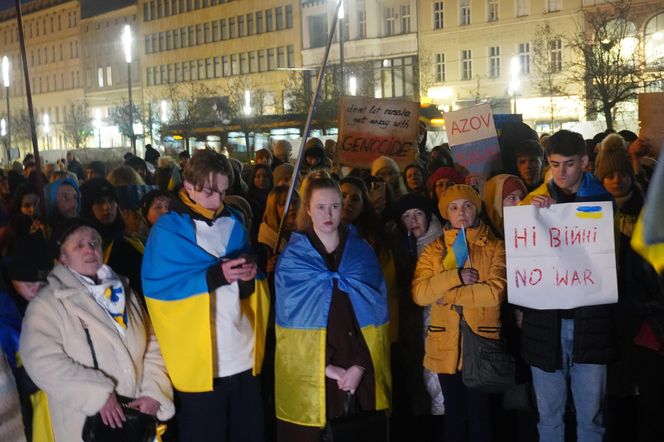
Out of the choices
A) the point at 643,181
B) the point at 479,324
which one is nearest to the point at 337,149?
the point at 643,181

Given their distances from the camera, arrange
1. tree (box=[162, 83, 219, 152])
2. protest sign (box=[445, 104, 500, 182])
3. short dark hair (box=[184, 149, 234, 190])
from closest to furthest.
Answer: short dark hair (box=[184, 149, 234, 190]) → protest sign (box=[445, 104, 500, 182]) → tree (box=[162, 83, 219, 152])

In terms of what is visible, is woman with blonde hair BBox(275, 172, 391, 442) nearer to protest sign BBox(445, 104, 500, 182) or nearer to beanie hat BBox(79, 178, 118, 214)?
beanie hat BBox(79, 178, 118, 214)

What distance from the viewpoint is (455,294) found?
17.1ft

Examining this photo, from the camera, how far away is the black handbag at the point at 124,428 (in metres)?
4.37

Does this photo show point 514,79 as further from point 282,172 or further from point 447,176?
point 447,176

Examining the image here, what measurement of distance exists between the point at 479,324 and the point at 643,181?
13.2 ft

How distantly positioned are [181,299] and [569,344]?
231 cm

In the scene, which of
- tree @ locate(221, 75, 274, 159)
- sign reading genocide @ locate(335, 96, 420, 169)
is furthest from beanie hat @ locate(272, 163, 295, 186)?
tree @ locate(221, 75, 274, 159)

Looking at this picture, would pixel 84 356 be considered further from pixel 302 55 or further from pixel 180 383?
pixel 302 55

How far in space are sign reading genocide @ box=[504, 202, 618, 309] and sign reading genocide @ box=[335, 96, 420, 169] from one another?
5.21 metres

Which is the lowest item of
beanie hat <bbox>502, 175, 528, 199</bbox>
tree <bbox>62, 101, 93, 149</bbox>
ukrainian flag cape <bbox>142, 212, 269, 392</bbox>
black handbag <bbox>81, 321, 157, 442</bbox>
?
black handbag <bbox>81, 321, 157, 442</bbox>

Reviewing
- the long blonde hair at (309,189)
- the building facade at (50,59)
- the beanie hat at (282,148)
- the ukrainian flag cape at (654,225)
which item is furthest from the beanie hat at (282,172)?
the building facade at (50,59)

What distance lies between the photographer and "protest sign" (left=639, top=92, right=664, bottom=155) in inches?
408

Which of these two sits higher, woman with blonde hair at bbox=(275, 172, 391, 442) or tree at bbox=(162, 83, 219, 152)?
tree at bbox=(162, 83, 219, 152)
